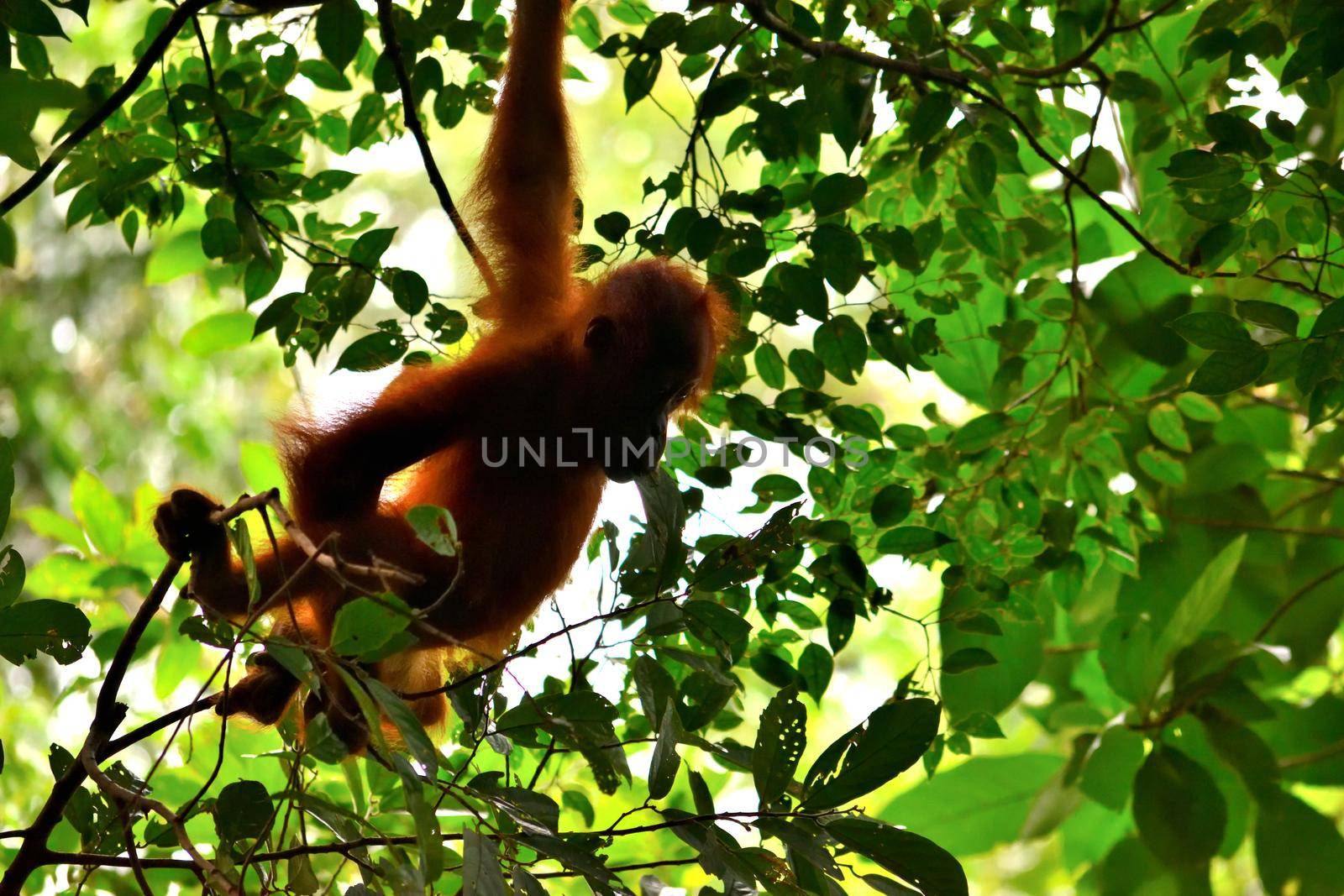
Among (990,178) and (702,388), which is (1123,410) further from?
(702,388)

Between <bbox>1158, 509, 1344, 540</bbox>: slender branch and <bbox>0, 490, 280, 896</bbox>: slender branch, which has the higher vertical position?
<bbox>1158, 509, 1344, 540</bbox>: slender branch

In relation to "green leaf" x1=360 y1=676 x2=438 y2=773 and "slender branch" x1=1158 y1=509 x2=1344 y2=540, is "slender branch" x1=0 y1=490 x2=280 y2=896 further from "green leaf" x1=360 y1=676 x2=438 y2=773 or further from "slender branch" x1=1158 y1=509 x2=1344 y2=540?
"slender branch" x1=1158 y1=509 x2=1344 y2=540

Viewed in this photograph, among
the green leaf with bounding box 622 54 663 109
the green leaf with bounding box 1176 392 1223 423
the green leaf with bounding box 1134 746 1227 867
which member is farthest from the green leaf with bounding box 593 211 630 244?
the green leaf with bounding box 1134 746 1227 867

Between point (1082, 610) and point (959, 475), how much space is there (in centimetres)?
118

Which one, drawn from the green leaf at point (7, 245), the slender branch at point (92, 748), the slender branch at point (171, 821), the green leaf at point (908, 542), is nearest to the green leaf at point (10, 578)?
→ the slender branch at point (92, 748)

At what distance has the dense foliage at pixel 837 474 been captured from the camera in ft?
5.64

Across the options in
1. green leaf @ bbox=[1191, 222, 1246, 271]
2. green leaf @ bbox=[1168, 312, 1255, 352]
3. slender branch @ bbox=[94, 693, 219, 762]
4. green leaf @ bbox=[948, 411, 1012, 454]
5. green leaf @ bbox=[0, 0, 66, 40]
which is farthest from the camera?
green leaf @ bbox=[948, 411, 1012, 454]

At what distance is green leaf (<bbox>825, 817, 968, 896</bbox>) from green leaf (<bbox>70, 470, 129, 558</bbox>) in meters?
2.10

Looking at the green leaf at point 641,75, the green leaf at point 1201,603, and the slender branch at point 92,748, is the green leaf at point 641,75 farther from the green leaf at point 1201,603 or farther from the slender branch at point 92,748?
the green leaf at point 1201,603

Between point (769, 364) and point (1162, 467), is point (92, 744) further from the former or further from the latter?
point (1162, 467)

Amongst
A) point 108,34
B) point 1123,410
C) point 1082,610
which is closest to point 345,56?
point 1123,410

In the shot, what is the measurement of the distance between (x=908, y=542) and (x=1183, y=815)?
1.34 meters

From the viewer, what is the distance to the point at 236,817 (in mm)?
1759

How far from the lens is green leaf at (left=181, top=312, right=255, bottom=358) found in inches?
123
